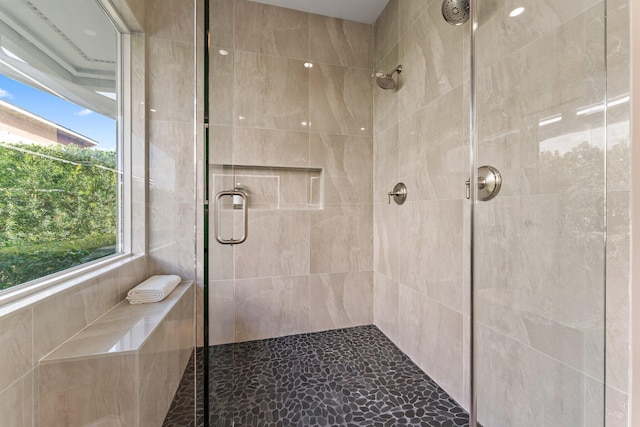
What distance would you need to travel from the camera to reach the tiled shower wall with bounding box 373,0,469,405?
4.40 ft

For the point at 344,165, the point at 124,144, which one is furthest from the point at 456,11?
the point at 124,144

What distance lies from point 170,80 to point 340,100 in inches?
48.1

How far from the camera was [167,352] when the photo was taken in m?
1.27

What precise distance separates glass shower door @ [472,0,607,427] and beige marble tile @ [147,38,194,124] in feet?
5.44

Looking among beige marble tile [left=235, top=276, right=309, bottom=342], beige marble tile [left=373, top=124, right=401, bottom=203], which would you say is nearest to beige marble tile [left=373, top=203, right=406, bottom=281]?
beige marble tile [left=373, top=124, right=401, bottom=203]

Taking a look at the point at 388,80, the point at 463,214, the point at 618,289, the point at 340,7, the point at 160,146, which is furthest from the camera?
the point at 340,7

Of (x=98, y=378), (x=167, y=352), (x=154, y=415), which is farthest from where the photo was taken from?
(x=167, y=352)

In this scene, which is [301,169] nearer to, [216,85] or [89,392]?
[216,85]

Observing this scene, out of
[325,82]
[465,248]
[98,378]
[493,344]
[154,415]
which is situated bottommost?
[154,415]

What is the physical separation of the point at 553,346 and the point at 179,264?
6.28 ft

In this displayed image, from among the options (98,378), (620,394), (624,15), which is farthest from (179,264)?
(624,15)

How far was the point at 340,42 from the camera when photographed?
2.10 metres

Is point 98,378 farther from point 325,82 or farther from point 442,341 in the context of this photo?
point 325,82

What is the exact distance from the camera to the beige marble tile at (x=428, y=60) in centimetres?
134
